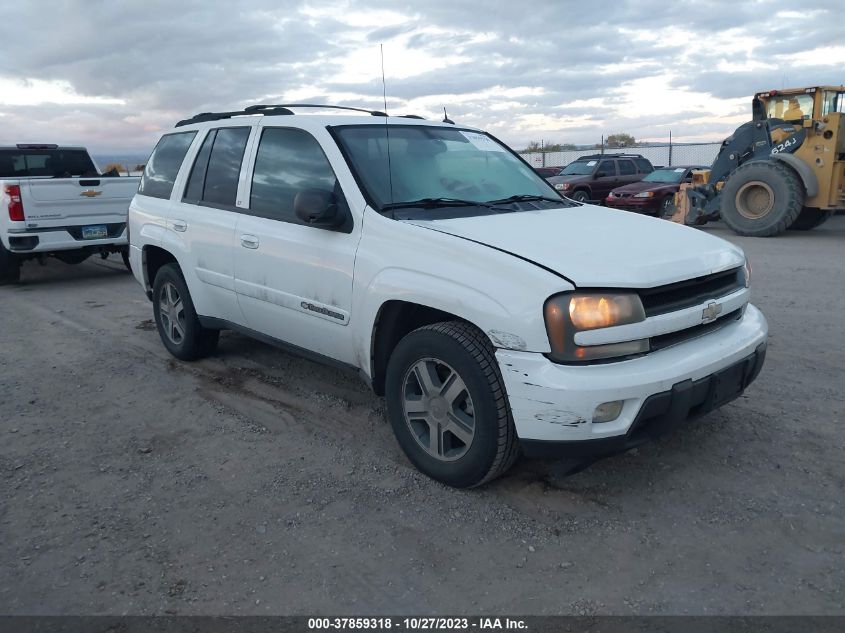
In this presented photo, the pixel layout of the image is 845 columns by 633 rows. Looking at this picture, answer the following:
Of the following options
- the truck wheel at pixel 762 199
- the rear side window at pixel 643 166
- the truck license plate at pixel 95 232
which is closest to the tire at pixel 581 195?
the rear side window at pixel 643 166

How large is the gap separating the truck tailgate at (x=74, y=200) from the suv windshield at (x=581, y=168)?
42.7 feet

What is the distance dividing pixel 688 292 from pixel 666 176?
16199 mm

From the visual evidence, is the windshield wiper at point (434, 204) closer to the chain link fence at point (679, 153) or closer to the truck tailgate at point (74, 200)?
the truck tailgate at point (74, 200)

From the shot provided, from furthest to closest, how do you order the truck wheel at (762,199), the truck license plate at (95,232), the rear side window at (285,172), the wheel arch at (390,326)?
the truck wheel at (762,199), the truck license plate at (95,232), the rear side window at (285,172), the wheel arch at (390,326)

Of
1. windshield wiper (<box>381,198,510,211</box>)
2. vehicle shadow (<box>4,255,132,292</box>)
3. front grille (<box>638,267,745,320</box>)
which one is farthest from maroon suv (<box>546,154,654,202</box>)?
front grille (<box>638,267,745,320</box>)

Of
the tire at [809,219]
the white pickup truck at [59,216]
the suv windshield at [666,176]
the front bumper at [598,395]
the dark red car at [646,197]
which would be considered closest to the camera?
the front bumper at [598,395]

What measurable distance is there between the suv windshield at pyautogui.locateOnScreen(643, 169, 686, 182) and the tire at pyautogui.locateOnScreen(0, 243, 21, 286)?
569 inches

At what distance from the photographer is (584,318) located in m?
2.96

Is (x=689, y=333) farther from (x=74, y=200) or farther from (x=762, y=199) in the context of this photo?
(x=762, y=199)

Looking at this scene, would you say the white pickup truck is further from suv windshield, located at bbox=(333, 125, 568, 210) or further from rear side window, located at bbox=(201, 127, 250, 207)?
suv windshield, located at bbox=(333, 125, 568, 210)

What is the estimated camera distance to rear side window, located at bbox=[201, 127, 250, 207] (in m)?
4.79

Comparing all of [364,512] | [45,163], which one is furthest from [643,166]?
[364,512]

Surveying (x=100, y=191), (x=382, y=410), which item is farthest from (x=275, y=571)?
(x=100, y=191)

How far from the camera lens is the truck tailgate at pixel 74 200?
356 inches
